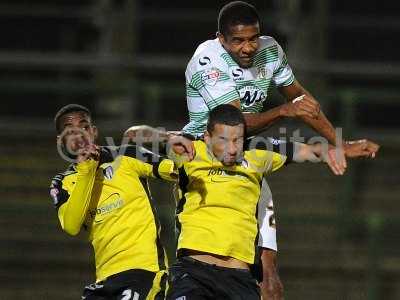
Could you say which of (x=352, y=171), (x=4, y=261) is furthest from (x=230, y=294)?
(x=352, y=171)

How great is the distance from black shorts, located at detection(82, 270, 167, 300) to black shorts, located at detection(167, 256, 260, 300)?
25cm

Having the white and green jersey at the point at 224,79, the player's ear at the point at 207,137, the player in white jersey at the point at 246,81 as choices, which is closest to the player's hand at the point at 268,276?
the player in white jersey at the point at 246,81

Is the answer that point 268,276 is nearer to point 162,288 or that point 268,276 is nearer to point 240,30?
point 162,288

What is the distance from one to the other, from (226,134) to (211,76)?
63 centimetres

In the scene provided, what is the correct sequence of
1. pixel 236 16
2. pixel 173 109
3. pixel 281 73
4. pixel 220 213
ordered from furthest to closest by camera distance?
pixel 173 109 → pixel 281 73 → pixel 236 16 → pixel 220 213

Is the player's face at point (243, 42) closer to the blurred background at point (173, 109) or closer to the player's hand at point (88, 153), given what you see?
the player's hand at point (88, 153)

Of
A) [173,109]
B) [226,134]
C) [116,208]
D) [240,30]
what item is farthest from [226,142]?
[173,109]

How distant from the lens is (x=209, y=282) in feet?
22.2

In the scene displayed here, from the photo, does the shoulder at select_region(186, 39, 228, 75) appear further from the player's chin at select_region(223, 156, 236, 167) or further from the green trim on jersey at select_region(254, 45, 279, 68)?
the player's chin at select_region(223, 156, 236, 167)

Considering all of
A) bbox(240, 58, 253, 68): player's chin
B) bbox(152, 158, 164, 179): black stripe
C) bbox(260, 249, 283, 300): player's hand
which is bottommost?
bbox(260, 249, 283, 300): player's hand

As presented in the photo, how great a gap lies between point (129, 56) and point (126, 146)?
617cm

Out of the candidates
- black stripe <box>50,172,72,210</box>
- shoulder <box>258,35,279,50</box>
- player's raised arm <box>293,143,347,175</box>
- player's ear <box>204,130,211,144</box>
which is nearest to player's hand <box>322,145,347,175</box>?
player's raised arm <box>293,143,347,175</box>

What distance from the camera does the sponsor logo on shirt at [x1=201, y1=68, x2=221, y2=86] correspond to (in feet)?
23.8

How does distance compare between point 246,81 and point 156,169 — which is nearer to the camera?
point 156,169
